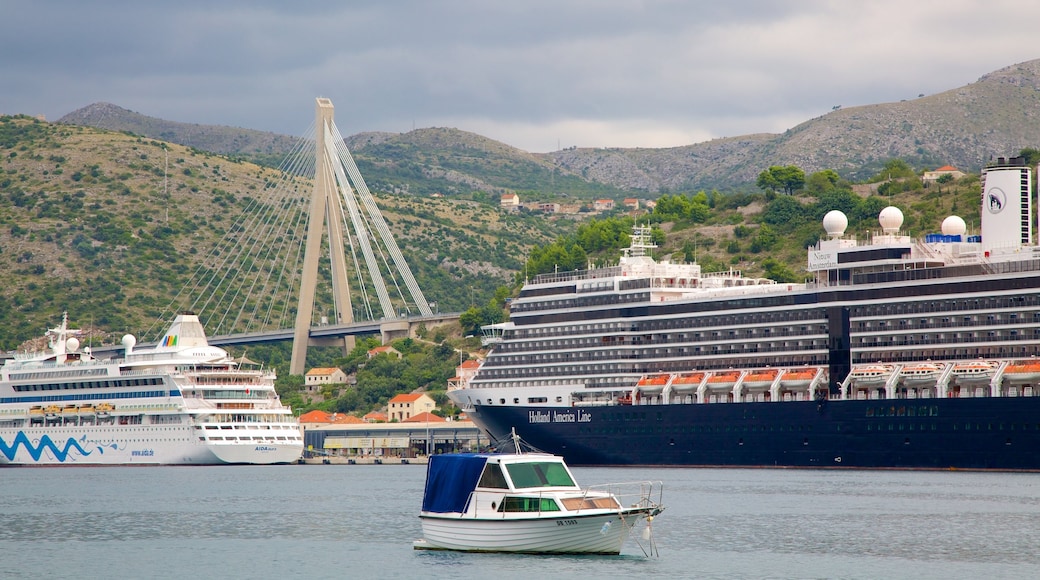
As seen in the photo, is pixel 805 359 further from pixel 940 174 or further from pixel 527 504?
pixel 940 174

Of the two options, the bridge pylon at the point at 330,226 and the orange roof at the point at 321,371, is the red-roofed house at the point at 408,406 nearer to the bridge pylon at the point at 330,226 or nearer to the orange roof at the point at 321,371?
the bridge pylon at the point at 330,226

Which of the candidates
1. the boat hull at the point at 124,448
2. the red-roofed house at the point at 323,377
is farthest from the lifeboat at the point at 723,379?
the red-roofed house at the point at 323,377

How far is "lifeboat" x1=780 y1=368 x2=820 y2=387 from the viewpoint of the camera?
A: 76.1 m

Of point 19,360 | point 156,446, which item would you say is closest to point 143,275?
point 19,360

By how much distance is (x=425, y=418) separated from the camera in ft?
391

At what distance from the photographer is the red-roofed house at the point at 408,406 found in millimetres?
124750

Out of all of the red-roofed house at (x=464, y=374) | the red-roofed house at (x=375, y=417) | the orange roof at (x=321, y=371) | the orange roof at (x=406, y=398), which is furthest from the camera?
the orange roof at (x=321, y=371)

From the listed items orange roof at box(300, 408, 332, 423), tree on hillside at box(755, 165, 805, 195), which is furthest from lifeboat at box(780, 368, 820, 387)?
tree on hillside at box(755, 165, 805, 195)

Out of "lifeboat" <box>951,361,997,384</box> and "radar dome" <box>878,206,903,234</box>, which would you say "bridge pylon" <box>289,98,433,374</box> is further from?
"lifeboat" <box>951,361,997,384</box>

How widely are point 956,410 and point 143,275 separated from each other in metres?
107

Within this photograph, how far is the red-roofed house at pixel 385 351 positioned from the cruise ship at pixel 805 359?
158 ft

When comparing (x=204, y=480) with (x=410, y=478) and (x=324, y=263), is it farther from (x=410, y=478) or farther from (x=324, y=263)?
(x=324, y=263)

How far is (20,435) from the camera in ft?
338

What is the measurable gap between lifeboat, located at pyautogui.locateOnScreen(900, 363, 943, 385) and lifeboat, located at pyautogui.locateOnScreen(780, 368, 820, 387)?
205 inches
